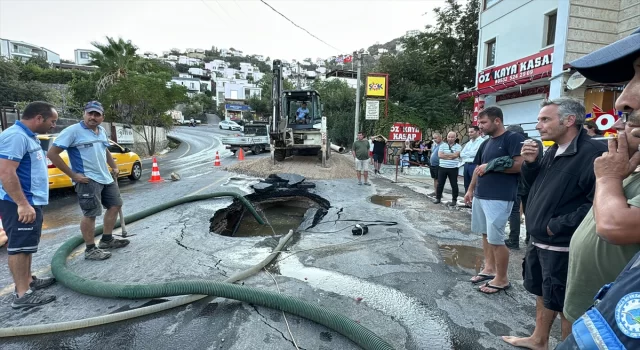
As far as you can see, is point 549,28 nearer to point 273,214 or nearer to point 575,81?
point 575,81

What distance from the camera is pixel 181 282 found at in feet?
9.39

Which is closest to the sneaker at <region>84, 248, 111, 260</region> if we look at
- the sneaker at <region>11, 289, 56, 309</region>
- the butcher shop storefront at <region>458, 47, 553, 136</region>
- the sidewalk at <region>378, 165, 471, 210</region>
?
the sneaker at <region>11, 289, 56, 309</region>

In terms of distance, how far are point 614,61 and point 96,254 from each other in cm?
477

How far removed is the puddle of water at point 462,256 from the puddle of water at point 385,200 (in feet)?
8.43

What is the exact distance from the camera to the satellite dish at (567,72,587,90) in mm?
8875

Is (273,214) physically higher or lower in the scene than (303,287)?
lower

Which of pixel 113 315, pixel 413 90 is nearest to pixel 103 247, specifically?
pixel 113 315

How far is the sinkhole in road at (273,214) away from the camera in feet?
20.9

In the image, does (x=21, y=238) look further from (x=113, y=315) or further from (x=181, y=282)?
(x=181, y=282)

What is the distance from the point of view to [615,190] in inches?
A: 49.2

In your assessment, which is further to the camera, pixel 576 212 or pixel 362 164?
pixel 362 164

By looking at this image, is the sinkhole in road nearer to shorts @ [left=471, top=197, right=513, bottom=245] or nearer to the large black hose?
the large black hose

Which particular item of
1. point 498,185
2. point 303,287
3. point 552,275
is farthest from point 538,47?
point 303,287

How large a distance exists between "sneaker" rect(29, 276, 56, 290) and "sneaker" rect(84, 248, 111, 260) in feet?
1.93
